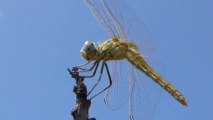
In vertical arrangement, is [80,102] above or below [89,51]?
below

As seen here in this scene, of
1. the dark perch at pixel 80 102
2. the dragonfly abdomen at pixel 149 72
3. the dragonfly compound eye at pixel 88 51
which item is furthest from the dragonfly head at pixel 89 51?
the dark perch at pixel 80 102

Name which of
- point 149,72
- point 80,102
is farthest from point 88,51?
point 80,102

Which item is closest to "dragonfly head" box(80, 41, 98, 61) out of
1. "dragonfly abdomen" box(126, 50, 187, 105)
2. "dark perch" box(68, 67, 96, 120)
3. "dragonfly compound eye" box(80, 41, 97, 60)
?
"dragonfly compound eye" box(80, 41, 97, 60)

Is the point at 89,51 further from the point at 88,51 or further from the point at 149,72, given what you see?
the point at 149,72

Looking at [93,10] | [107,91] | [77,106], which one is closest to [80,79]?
[77,106]

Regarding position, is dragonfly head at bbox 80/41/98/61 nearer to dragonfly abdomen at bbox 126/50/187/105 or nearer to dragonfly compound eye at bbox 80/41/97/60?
dragonfly compound eye at bbox 80/41/97/60

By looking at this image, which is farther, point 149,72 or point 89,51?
point 149,72

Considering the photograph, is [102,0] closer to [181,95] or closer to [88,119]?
[181,95]
